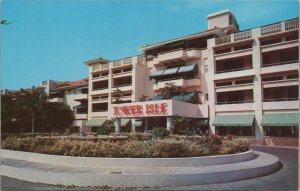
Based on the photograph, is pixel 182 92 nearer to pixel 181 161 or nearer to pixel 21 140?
pixel 21 140

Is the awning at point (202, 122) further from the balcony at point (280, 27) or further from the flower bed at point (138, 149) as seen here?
the flower bed at point (138, 149)

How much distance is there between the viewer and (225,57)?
41031mm

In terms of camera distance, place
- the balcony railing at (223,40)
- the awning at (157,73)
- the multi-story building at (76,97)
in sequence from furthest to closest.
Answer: the multi-story building at (76,97) → the awning at (157,73) → the balcony railing at (223,40)

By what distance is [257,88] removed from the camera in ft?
125

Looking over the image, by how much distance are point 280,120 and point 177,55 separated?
1767cm

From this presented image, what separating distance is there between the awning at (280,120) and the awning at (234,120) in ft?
5.82

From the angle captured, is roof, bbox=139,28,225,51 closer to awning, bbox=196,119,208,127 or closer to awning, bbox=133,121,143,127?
awning, bbox=196,119,208,127

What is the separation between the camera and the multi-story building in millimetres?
60422

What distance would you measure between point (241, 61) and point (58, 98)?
41718 millimetres

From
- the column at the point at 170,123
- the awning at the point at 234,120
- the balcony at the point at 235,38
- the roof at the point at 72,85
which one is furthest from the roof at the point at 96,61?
the awning at the point at 234,120

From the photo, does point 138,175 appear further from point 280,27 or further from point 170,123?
point 280,27

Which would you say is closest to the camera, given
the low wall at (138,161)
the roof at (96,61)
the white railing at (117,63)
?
the low wall at (138,161)

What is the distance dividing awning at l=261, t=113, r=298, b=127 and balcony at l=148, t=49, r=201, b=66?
13.7 meters

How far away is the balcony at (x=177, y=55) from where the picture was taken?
4447 cm
